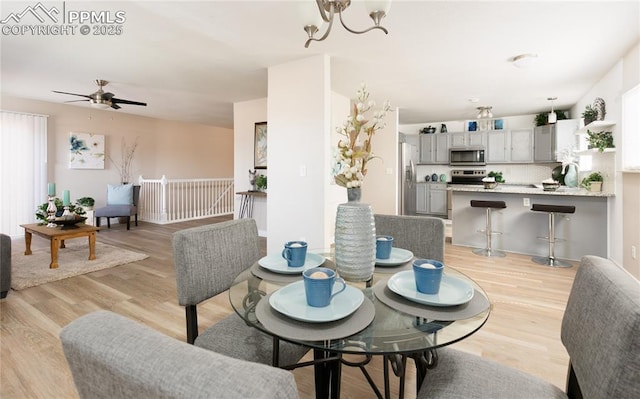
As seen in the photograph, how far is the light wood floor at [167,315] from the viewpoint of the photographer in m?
1.79

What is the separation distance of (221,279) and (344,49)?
8.74 feet

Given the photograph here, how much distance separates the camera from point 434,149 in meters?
7.49

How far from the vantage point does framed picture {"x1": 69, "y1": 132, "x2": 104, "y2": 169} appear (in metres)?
5.99

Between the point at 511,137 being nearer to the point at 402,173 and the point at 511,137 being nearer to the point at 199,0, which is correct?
the point at 402,173

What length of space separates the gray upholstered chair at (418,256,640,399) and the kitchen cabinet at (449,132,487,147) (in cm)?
671

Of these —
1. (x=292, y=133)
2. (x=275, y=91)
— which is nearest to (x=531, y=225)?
(x=292, y=133)

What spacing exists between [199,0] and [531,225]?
16.0ft

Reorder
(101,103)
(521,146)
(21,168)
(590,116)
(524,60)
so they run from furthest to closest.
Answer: (521,146) < (21,168) < (101,103) < (590,116) < (524,60)

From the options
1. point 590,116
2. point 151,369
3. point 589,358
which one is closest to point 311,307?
point 151,369

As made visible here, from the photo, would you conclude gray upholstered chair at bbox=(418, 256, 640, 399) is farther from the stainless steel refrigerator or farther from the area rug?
the stainless steel refrigerator

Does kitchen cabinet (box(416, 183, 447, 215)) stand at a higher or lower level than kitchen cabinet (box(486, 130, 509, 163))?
lower

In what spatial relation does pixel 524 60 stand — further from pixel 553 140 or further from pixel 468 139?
pixel 468 139

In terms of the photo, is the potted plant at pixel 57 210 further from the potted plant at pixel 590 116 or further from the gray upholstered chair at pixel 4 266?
the potted plant at pixel 590 116

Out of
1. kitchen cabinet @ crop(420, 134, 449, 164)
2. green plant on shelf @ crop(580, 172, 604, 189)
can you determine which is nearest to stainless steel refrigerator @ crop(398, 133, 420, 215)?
kitchen cabinet @ crop(420, 134, 449, 164)
